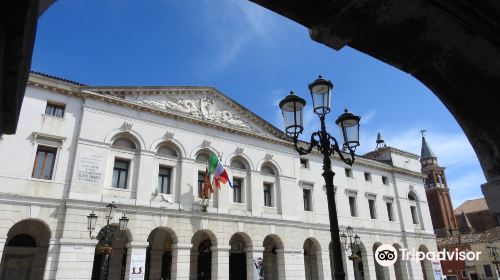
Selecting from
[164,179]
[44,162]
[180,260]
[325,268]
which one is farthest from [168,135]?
[325,268]

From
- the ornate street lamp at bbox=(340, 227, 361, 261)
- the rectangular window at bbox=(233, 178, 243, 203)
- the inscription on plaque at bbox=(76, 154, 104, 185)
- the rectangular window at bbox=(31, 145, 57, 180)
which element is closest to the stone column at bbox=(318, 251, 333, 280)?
the ornate street lamp at bbox=(340, 227, 361, 261)

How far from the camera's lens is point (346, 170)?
28.6 metres

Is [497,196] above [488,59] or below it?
below

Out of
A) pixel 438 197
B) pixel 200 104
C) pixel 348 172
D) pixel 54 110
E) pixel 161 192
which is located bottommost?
pixel 161 192

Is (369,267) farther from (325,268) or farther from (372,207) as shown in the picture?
(372,207)

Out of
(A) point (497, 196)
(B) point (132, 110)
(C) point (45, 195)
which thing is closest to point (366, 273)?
(B) point (132, 110)

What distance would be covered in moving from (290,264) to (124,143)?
39.4 ft

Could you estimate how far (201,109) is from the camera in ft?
73.0

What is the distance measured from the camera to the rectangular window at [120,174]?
18.2 m

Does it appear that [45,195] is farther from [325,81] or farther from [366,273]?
[366,273]

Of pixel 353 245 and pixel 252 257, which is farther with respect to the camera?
pixel 353 245

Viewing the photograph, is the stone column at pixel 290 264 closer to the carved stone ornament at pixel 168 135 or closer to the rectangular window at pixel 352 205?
the rectangular window at pixel 352 205

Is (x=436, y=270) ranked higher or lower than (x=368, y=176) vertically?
lower

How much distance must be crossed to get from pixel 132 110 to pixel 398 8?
18727 millimetres
